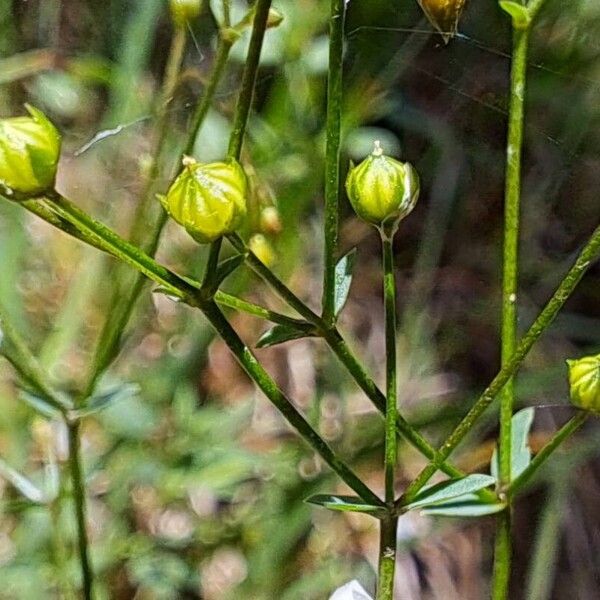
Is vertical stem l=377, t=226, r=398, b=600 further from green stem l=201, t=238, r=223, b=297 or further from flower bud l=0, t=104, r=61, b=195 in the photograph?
flower bud l=0, t=104, r=61, b=195

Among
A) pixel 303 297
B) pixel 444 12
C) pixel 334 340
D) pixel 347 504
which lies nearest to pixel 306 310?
pixel 334 340

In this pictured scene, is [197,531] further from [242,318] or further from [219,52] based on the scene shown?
[219,52]

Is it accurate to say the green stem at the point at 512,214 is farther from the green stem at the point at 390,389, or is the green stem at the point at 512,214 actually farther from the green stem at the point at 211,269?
the green stem at the point at 211,269

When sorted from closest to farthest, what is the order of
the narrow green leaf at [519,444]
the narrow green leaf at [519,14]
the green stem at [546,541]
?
the narrow green leaf at [519,14] < the narrow green leaf at [519,444] < the green stem at [546,541]

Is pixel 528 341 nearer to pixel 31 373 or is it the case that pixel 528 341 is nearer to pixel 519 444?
pixel 519 444

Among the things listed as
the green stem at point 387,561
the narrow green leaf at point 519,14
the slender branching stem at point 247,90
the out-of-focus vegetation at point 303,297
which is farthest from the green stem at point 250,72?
the out-of-focus vegetation at point 303,297

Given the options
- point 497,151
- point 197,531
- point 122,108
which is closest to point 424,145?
point 497,151

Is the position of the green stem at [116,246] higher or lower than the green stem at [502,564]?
higher
